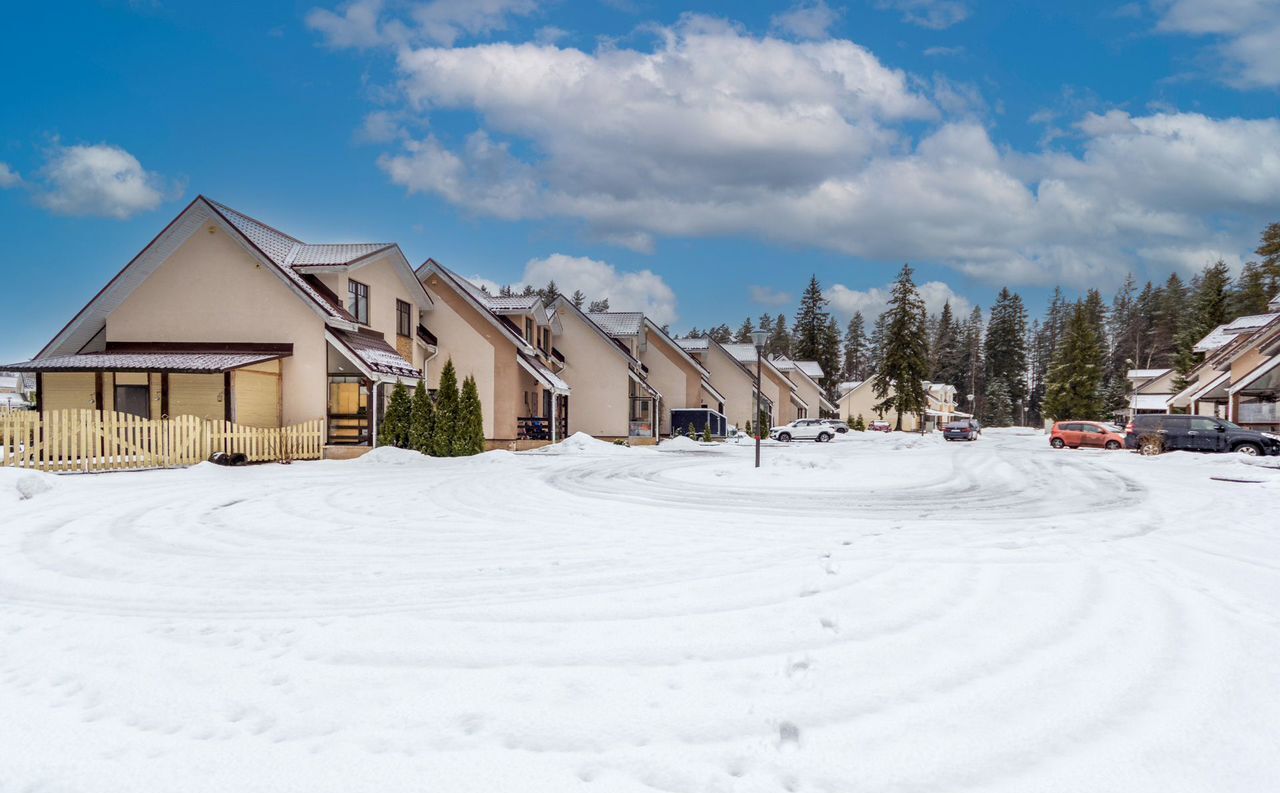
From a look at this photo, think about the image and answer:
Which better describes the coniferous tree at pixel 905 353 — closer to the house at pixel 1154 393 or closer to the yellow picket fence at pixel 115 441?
the house at pixel 1154 393

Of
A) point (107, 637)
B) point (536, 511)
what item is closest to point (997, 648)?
point (107, 637)

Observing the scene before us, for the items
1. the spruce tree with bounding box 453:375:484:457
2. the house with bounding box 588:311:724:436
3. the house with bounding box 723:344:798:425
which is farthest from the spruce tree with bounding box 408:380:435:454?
the house with bounding box 723:344:798:425

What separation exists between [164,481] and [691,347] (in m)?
35.3

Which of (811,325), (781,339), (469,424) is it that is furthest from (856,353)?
(469,424)

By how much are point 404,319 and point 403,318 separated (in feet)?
0.18

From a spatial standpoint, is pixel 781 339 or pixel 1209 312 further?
pixel 781 339

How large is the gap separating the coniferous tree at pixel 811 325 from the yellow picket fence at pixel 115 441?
60.0 m

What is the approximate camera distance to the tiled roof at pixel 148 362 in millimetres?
17875

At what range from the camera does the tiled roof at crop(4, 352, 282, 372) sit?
1788 cm

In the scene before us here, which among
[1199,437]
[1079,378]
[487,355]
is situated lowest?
[1199,437]

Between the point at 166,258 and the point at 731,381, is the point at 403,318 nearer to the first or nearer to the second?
the point at 166,258

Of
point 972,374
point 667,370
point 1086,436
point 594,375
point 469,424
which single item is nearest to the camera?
point 469,424

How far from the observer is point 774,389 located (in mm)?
52656

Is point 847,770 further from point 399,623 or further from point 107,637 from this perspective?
point 107,637
